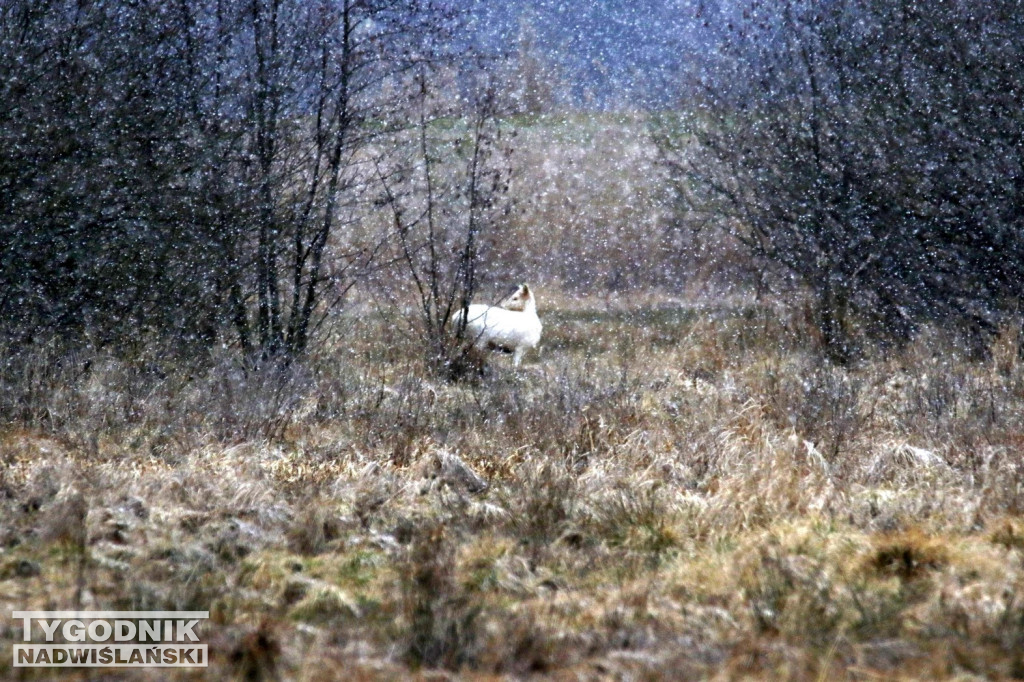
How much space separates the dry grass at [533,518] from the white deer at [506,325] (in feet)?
5.82

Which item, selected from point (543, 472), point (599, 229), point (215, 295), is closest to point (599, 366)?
point (215, 295)

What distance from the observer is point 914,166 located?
11.7 meters

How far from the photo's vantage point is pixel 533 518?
549cm

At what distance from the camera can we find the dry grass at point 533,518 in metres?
3.75

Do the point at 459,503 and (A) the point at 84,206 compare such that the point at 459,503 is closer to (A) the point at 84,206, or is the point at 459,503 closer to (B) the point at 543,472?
(B) the point at 543,472

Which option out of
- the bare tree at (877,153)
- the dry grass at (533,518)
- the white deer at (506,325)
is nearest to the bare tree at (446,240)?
the white deer at (506,325)

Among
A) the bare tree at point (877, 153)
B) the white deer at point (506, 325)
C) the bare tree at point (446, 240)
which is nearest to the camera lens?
the bare tree at point (446, 240)

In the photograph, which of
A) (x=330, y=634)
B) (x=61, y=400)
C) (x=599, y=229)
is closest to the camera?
(x=330, y=634)

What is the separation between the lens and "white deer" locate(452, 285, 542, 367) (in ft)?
35.7

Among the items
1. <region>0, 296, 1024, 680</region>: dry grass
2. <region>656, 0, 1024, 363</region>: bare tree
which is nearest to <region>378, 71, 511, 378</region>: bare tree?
<region>0, 296, 1024, 680</region>: dry grass

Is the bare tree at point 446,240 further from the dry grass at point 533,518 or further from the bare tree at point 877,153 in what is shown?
the bare tree at point 877,153

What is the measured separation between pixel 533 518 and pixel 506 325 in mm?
5850

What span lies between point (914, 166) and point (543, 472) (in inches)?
289

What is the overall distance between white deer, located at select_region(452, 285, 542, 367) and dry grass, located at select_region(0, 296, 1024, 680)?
177cm
